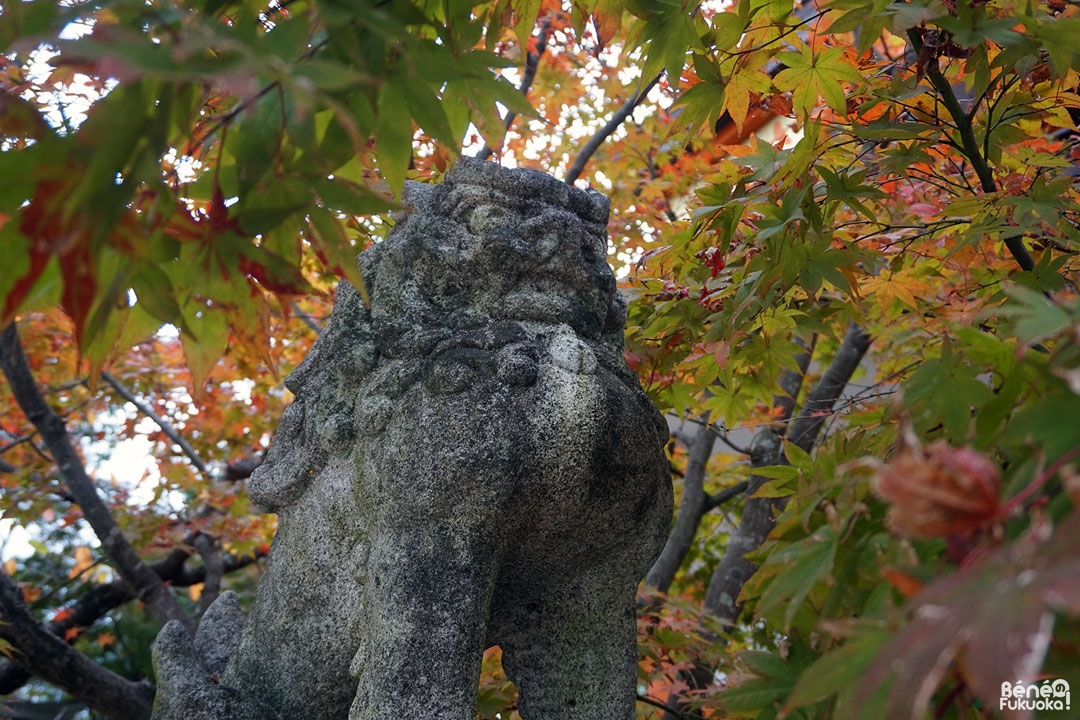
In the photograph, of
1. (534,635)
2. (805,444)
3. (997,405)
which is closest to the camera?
(997,405)

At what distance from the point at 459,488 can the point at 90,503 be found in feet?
9.90

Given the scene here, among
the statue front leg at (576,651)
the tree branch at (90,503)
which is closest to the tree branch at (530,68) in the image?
the tree branch at (90,503)

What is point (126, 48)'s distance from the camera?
918mm

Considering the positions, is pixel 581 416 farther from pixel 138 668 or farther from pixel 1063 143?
pixel 138 668

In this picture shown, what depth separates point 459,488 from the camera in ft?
6.04

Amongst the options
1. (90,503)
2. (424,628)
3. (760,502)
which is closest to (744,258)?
(424,628)

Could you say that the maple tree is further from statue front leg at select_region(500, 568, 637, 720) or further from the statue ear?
the statue ear

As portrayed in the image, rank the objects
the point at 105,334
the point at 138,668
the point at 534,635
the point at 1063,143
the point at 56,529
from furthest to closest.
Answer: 1. the point at 56,529
2. the point at 138,668
3. the point at 1063,143
4. the point at 534,635
5. the point at 105,334

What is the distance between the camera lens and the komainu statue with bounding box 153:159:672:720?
1843 millimetres

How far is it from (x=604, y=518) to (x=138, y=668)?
614cm

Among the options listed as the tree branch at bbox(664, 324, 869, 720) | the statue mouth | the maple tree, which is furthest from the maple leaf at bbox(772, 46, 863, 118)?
the tree branch at bbox(664, 324, 869, 720)

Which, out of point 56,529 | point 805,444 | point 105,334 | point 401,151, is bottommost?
point 105,334

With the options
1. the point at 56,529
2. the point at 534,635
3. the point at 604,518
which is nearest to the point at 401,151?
the point at 604,518

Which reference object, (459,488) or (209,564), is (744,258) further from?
(209,564)
